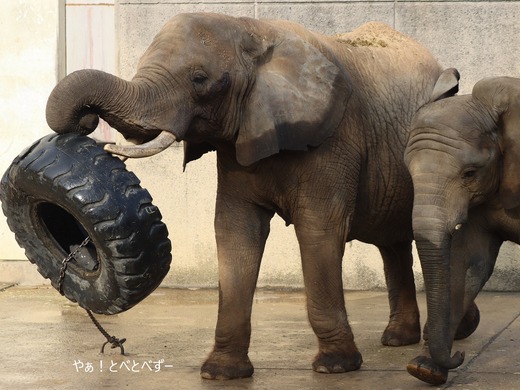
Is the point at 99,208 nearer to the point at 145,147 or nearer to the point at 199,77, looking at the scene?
the point at 145,147

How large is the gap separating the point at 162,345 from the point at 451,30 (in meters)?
3.95

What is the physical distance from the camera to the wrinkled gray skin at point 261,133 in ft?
25.1

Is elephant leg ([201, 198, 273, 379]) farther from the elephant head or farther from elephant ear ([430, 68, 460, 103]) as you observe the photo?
elephant ear ([430, 68, 460, 103])

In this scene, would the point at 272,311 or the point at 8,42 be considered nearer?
the point at 272,311

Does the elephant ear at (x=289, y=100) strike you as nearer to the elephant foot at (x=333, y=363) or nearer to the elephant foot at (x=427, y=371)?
the elephant foot at (x=333, y=363)

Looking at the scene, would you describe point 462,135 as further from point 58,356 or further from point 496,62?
point 496,62

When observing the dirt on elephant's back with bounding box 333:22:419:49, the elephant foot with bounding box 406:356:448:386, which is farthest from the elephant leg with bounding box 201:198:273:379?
the dirt on elephant's back with bounding box 333:22:419:49

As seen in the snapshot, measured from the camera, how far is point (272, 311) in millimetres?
10656

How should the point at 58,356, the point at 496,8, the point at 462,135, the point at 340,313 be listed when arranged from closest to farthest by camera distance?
the point at 462,135, the point at 340,313, the point at 58,356, the point at 496,8

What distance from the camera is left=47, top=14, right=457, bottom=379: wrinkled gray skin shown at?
764 centimetres

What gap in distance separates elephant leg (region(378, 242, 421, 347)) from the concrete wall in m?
2.16

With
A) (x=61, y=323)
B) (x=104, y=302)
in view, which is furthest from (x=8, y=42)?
(x=104, y=302)

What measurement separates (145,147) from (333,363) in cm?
168
